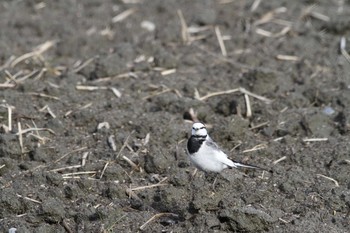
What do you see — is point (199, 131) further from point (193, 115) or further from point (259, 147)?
point (193, 115)

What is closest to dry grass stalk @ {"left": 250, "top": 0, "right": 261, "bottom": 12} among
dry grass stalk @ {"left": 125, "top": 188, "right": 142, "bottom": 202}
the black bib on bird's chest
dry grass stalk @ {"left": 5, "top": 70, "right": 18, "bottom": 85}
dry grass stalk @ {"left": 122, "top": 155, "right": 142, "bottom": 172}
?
dry grass stalk @ {"left": 5, "top": 70, "right": 18, "bottom": 85}

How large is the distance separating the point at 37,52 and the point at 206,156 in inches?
153

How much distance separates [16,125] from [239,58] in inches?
114

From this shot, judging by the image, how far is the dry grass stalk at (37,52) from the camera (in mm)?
9490

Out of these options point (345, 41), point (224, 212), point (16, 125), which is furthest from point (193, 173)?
point (345, 41)

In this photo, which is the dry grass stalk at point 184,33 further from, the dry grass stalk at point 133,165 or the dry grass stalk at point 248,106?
the dry grass stalk at point 133,165

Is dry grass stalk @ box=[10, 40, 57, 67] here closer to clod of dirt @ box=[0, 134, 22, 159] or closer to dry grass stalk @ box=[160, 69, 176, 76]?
dry grass stalk @ box=[160, 69, 176, 76]

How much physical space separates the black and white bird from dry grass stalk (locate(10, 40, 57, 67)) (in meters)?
3.42

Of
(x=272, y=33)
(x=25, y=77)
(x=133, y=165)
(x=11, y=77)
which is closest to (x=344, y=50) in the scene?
(x=272, y=33)

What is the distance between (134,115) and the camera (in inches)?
321

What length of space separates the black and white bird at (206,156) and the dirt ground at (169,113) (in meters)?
0.21

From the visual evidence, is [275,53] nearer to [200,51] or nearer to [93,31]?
[200,51]

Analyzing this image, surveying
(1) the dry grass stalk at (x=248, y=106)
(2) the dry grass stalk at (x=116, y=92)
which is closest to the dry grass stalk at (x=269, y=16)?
(1) the dry grass stalk at (x=248, y=106)

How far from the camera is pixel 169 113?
8250 mm
